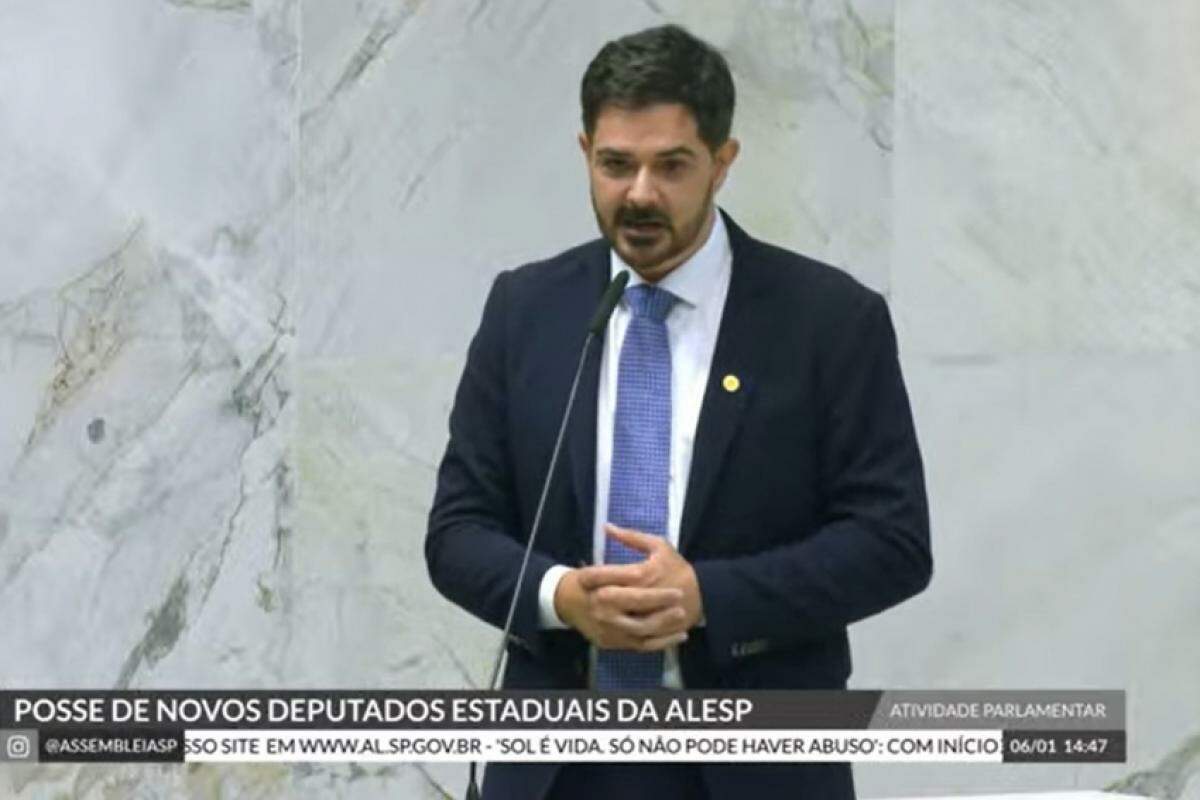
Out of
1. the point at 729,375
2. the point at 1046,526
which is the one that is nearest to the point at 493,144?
the point at 1046,526

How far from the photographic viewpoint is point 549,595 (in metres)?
2.62

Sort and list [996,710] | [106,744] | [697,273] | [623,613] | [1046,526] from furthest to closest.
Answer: [1046,526] < [996,710] < [106,744] < [697,273] < [623,613]

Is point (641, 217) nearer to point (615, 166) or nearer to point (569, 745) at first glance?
point (615, 166)

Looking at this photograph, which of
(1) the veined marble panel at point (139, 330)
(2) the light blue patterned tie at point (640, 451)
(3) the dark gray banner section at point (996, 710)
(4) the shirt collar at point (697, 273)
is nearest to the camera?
(2) the light blue patterned tie at point (640, 451)

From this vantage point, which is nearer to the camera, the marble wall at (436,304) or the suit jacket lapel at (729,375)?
the suit jacket lapel at (729,375)

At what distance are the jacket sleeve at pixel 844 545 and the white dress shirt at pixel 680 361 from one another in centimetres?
9

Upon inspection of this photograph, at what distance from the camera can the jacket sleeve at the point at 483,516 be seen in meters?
2.66

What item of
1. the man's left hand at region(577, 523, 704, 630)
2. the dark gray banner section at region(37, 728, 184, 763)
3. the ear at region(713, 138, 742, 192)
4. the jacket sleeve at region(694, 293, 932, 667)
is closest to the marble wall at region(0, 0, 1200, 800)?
the dark gray banner section at region(37, 728, 184, 763)

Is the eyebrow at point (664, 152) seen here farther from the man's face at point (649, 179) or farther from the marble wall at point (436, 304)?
the marble wall at point (436, 304)

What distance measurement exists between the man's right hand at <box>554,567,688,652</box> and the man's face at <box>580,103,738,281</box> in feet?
1.26

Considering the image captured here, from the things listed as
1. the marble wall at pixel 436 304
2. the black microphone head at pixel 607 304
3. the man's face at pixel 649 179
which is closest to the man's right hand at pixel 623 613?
the black microphone head at pixel 607 304

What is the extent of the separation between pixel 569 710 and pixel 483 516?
0.78ft

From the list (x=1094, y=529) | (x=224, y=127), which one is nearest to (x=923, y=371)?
(x=1094, y=529)

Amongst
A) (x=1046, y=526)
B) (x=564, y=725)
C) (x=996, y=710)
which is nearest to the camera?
(x=564, y=725)
